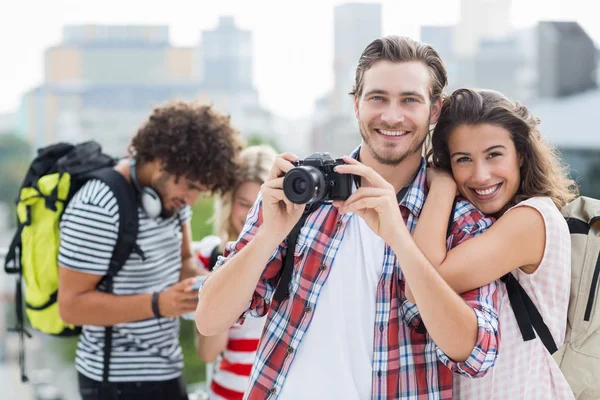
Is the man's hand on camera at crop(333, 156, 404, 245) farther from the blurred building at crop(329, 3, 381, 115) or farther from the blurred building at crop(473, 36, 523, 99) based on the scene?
the blurred building at crop(329, 3, 381, 115)

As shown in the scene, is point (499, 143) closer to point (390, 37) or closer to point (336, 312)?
point (390, 37)

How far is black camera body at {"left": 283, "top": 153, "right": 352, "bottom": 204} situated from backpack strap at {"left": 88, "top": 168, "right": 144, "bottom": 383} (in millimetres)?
803

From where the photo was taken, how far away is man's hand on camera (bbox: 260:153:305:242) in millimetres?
1495

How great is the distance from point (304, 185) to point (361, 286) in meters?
0.29

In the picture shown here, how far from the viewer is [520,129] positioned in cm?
164

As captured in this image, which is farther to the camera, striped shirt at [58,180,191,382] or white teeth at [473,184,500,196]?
striped shirt at [58,180,191,382]

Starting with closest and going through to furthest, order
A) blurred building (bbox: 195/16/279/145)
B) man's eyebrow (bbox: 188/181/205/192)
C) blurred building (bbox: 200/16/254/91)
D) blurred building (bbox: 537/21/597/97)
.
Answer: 1. man's eyebrow (bbox: 188/181/205/192)
2. blurred building (bbox: 537/21/597/97)
3. blurred building (bbox: 195/16/279/145)
4. blurred building (bbox: 200/16/254/91)

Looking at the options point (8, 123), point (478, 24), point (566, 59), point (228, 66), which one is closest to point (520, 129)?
point (566, 59)

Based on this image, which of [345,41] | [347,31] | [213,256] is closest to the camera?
[213,256]

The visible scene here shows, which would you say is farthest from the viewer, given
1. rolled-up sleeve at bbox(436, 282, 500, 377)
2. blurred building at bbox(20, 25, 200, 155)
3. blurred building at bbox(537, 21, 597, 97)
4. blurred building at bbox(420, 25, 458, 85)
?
blurred building at bbox(20, 25, 200, 155)

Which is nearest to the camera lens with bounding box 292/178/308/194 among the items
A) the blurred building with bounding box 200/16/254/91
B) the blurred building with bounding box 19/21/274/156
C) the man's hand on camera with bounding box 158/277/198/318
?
the man's hand on camera with bounding box 158/277/198/318

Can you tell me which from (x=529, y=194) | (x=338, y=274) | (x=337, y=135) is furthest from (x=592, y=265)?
(x=337, y=135)

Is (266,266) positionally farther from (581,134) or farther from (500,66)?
(500,66)

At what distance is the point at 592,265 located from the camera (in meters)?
1.57
